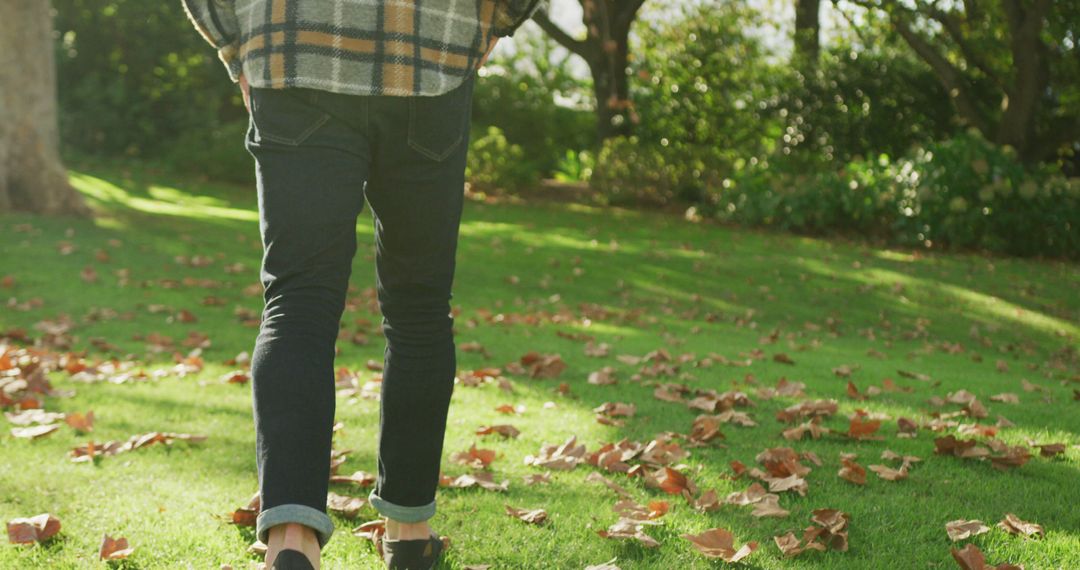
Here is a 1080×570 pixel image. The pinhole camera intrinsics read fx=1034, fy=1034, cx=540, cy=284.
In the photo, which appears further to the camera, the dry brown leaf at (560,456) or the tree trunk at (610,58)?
the tree trunk at (610,58)

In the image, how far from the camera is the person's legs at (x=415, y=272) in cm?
202

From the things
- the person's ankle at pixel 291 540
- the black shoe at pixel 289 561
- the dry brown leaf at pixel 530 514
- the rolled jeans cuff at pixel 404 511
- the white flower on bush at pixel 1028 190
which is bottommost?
the dry brown leaf at pixel 530 514

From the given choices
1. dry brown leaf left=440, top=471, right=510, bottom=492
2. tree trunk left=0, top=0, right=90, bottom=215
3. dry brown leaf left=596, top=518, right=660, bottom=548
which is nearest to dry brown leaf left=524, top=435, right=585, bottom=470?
dry brown leaf left=440, top=471, right=510, bottom=492

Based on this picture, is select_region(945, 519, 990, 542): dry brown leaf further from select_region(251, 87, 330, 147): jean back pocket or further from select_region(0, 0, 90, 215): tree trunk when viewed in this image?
select_region(0, 0, 90, 215): tree trunk

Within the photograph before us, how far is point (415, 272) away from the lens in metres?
2.13

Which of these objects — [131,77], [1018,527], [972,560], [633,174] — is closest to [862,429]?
[1018,527]

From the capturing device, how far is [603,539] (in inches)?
104

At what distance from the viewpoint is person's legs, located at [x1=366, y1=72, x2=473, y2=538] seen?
202 cm

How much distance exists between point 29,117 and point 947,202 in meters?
11.0

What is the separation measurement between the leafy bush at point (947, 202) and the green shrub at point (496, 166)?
5.47 meters

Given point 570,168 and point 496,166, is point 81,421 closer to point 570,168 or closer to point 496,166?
point 496,166

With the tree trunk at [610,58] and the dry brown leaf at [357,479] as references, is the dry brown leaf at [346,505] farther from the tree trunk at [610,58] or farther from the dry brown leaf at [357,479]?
the tree trunk at [610,58]

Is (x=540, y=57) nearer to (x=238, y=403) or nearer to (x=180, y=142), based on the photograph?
(x=180, y=142)

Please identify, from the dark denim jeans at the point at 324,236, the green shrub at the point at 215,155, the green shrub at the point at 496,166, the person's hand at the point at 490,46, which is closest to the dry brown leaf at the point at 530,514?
the dark denim jeans at the point at 324,236
